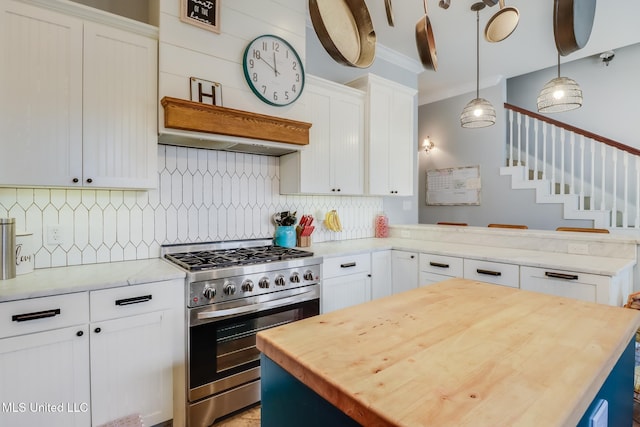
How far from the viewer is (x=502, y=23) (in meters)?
1.35

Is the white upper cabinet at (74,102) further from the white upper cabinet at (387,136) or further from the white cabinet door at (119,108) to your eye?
the white upper cabinet at (387,136)

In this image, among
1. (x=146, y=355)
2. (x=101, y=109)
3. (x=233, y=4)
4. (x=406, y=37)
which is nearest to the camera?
(x=146, y=355)

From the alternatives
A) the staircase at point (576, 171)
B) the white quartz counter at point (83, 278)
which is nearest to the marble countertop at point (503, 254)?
the white quartz counter at point (83, 278)

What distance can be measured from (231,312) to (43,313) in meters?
0.88

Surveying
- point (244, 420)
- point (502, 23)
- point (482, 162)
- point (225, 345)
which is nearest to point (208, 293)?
point (225, 345)

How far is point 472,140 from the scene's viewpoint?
208 inches

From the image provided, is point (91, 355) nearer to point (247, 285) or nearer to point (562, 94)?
point (247, 285)

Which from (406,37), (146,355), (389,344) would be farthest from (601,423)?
(406,37)

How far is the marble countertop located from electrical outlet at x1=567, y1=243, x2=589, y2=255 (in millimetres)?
46

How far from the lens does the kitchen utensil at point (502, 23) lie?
1.31 metres

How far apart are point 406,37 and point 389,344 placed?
11.8 feet

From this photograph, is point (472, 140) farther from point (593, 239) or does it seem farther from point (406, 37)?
point (593, 239)

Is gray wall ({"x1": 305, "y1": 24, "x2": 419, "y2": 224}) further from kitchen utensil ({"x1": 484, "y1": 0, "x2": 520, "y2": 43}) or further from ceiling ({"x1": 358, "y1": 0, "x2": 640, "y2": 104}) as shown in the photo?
kitchen utensil ({"x1": 484, "y1": 0, "x2": 520, "y2": 43})

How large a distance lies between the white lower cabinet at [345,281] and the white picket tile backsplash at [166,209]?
0.61m
